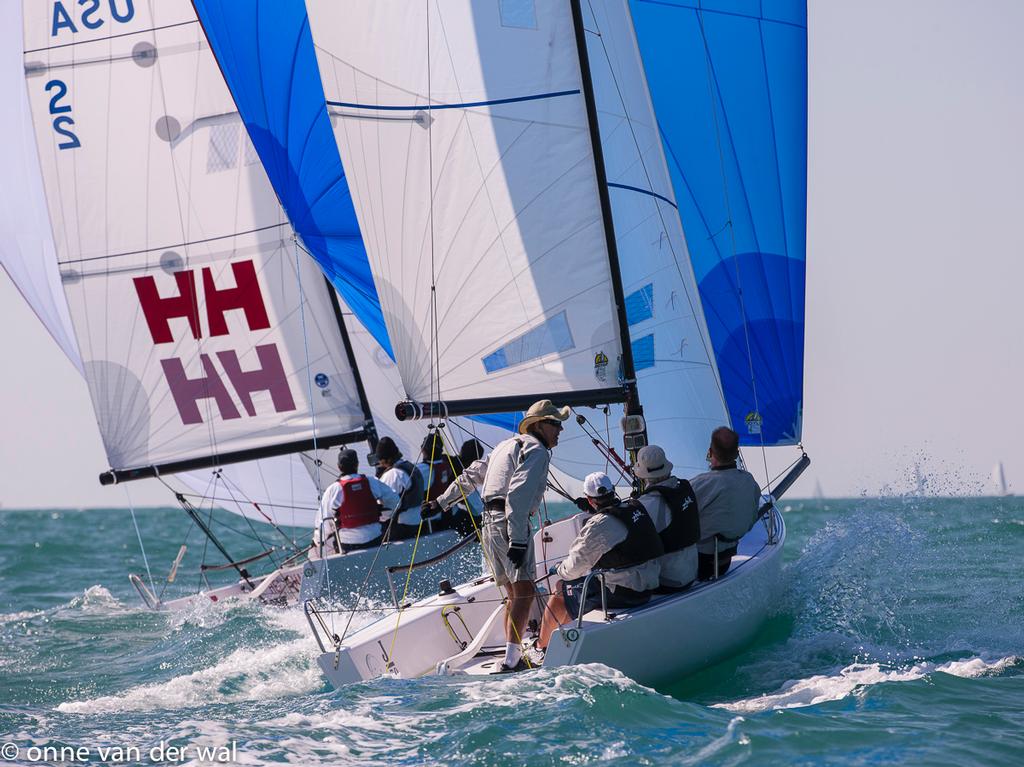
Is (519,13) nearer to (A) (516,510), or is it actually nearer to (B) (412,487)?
(A) (516,510)

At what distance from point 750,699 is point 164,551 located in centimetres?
1532

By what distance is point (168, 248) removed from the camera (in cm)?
1009

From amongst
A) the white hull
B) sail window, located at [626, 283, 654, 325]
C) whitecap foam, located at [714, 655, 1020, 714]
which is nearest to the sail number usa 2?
sail window, located at [626, 283, 654, 325]

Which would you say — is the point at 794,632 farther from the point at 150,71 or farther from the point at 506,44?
the point at 150,71

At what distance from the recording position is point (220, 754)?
4438 millimetres

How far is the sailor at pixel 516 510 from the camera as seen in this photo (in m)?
5.14

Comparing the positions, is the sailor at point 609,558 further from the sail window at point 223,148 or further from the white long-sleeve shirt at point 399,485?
the sail window at point 223,148

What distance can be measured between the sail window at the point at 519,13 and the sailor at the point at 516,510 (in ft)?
7.09

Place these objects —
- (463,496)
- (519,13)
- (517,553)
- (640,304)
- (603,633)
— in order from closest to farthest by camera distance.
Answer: (603,633), (517,553), (463,496), (519,13), (640,304)

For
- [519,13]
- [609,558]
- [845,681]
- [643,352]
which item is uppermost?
[519,13]

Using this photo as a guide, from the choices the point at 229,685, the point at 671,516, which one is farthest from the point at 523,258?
the point at 229,685

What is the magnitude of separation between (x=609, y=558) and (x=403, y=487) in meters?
3.55

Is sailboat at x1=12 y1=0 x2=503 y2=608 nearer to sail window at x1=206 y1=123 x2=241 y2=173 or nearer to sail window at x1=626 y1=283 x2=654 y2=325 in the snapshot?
sail window at x1=206 y1=123 x2=241 y2=173

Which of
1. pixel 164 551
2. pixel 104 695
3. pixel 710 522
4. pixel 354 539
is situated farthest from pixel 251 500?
pixel 164 551
